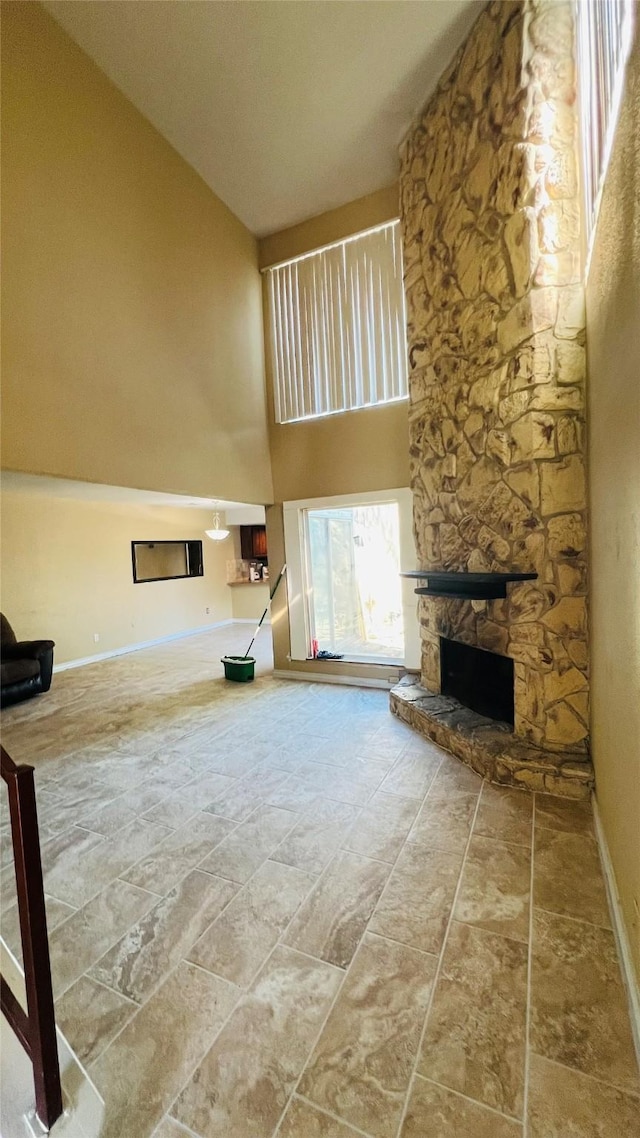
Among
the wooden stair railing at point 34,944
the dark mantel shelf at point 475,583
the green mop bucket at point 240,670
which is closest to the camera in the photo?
the wooden stair railing at point 34,944

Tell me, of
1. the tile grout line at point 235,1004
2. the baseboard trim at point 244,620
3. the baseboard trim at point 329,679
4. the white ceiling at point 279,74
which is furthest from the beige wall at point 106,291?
the baseboard trim at point 244,620

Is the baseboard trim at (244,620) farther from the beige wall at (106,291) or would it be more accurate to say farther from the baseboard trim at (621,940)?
the baseboard trim at (621,940)

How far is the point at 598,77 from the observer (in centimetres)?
200

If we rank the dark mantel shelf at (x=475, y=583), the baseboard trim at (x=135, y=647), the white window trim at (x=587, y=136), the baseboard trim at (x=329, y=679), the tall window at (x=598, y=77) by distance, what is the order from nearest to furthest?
1. the tall window at (x=598, y=77)
2. the white window trim at (x=587, y=136)
3. the dark mantel shelf at (x=475, y=583)
4. the baseboard trim at (x=329, y=679)
5. the baseboard trim at (x=135, y=647)

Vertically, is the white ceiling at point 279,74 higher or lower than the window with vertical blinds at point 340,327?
higher

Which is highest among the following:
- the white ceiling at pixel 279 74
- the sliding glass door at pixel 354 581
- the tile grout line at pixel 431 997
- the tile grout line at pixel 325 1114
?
the white ceiling at pixel 279 74

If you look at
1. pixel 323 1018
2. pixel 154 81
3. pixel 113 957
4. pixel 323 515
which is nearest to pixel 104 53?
pixel 154 81

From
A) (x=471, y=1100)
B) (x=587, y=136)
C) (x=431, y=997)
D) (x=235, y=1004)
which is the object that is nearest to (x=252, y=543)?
(x=587, y=136)

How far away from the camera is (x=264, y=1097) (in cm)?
119

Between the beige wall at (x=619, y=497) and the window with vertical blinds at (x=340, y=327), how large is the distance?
2437 millimetres

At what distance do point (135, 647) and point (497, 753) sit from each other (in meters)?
6.17

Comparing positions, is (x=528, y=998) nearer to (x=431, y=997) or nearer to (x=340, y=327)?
(x=431, y=997)

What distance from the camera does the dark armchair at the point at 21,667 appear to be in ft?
15.1

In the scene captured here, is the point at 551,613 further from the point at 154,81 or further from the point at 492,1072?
the point at 154,81
